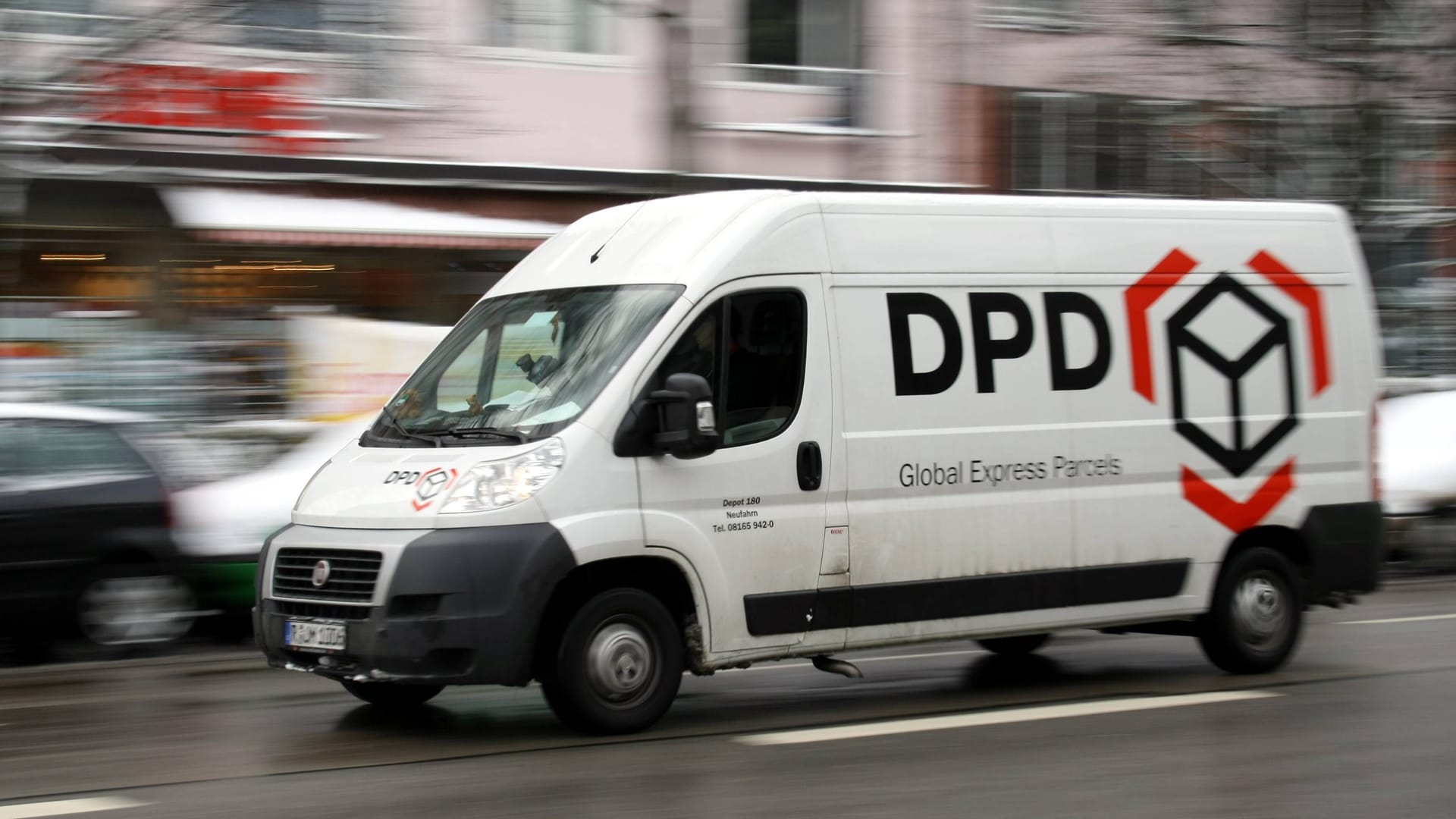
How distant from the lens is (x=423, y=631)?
7320mm

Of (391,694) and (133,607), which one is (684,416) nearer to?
(391,694)

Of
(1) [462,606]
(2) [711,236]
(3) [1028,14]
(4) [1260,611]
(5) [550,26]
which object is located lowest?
(4) [1260,611]

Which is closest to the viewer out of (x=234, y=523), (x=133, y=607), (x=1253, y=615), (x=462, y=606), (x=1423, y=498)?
(x=462, y=606)

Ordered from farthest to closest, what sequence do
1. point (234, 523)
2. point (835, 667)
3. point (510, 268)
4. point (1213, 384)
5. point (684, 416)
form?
point (510, 268), point (234, 523), point (1213, 384), point (835, 667), point (684, 416)

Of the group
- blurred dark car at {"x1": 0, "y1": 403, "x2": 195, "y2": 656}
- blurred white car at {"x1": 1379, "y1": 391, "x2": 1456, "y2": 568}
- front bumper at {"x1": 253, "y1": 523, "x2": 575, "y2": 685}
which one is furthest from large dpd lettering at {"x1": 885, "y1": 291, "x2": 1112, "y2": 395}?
blurred white car at {"x1": 1379, "y1": 391, "x2": 1456, "y2": 568}

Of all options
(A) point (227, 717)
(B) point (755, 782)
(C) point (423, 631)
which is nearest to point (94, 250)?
(A) point (227, 717)

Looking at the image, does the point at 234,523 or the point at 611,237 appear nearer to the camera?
the point at 611,237

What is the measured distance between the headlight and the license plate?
70cm

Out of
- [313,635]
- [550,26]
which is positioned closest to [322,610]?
[313,635]

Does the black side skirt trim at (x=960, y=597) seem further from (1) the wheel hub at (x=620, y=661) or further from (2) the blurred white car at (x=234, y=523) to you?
(2) the blurred white car at (x=234, y=523)

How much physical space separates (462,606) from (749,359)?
1668 millimetres

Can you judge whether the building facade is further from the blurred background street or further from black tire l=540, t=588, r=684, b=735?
black tire l=540, t=588, r=684, b=735

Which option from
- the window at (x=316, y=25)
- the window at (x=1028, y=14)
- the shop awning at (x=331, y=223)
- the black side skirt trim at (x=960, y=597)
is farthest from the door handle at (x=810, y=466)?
the window at (x=1028, y=14)

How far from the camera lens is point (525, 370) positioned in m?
8.02
